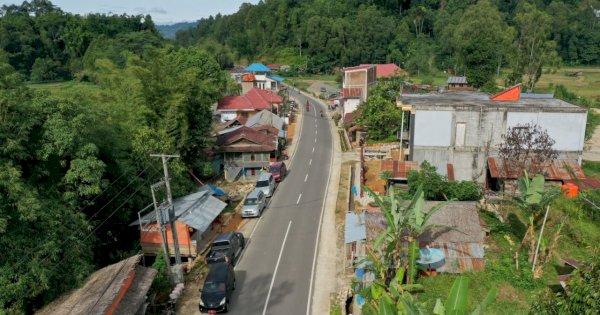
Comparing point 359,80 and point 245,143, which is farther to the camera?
point 359,80

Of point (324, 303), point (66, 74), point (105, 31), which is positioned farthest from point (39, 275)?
point (105, 31)

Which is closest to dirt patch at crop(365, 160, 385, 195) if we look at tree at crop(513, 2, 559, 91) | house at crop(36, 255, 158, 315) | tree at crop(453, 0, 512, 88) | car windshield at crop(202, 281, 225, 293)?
car windshield at crop(202, 281, 225, 293)

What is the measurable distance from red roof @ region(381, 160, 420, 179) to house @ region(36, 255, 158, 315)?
18.4 metres

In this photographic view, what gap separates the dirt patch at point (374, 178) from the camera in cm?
3412

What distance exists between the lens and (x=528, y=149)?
2759 centimetres

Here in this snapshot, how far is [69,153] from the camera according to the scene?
1978cm

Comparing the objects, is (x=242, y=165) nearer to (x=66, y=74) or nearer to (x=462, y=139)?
(x=462, y=139)

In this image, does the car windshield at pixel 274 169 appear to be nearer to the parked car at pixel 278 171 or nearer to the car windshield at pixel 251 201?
the parked car at pixel 278 171

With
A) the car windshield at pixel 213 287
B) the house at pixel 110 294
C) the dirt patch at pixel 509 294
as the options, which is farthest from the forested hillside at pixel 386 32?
the house at pixel 110 294

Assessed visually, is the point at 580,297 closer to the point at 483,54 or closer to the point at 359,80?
the point at 359,80

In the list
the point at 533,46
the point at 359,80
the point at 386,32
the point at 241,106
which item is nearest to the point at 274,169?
the point at 241,106

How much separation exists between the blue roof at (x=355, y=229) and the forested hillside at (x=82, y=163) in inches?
484

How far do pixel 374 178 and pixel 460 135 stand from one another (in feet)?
27.4

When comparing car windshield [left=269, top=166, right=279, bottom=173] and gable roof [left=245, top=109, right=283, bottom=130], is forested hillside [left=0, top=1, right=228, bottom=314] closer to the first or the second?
car windshield [left=269, top=166, right=279, bottom=173]
